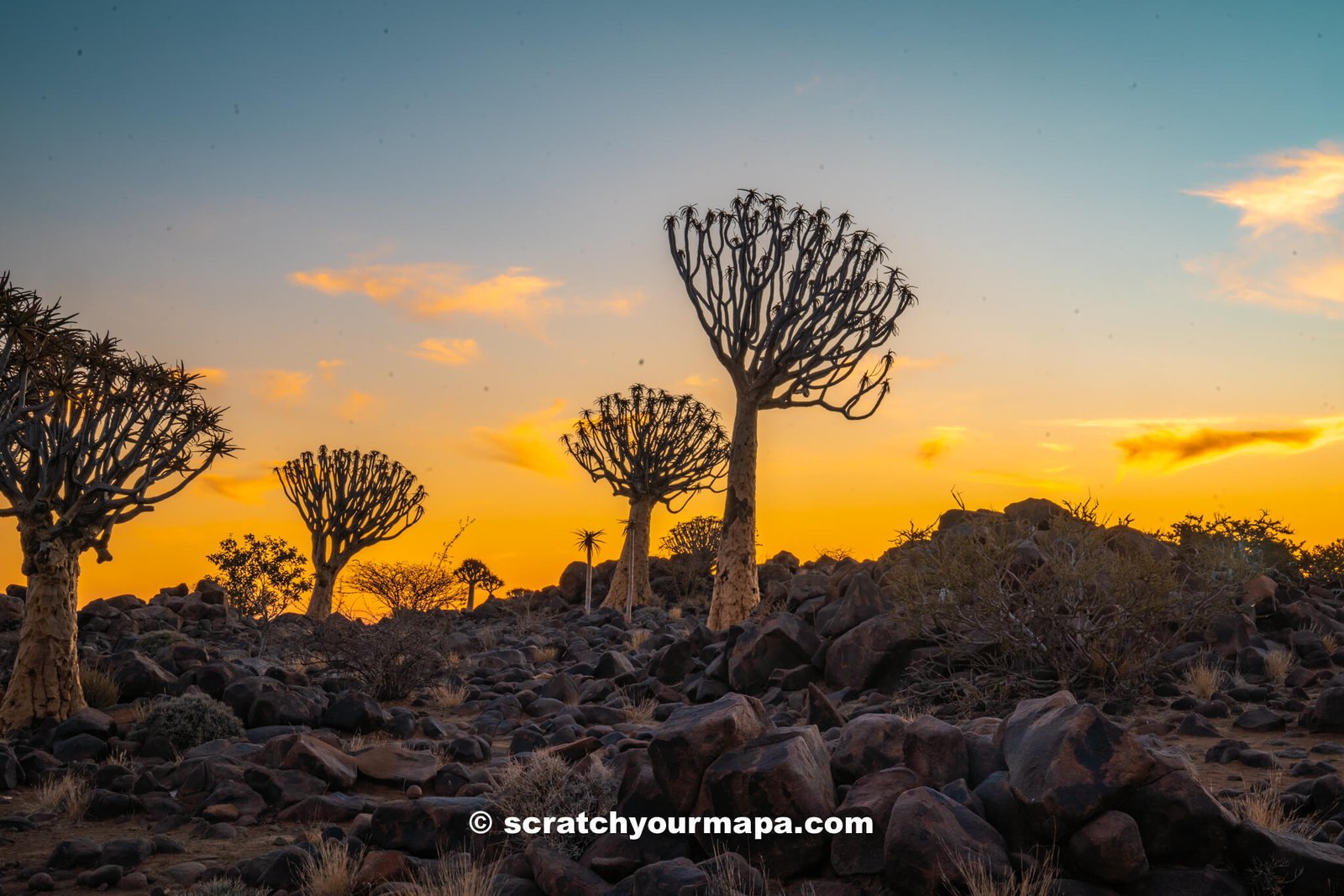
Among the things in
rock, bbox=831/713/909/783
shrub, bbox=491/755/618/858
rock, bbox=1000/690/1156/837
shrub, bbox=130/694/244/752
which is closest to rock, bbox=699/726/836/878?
rock, bbox=831/713/909/783

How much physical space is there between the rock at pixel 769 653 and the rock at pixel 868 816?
26.7ft

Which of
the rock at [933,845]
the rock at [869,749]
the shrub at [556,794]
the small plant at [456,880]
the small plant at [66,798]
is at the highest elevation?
the rock at [869,749]

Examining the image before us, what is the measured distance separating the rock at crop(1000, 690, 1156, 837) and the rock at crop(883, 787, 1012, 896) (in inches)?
13.5

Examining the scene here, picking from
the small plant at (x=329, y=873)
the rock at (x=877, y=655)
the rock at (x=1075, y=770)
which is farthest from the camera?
the rock at (x=877, y=655)

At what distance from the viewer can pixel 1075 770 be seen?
595cm

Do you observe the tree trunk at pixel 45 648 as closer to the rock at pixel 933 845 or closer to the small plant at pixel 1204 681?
the rock at pixel 933 845

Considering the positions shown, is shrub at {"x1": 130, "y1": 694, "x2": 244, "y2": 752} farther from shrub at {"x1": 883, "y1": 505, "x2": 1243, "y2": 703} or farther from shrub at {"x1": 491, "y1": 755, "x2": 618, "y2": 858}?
shrub at {"x1": 883, "y1": 505, "x2": 1243, "y2": 703}

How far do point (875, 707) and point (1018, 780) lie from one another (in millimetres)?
5821

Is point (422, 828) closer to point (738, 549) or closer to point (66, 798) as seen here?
point (66, 798)

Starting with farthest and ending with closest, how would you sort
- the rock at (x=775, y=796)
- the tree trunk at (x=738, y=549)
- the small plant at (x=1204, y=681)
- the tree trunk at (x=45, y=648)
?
the tree trunk at (x=738, y=549)
the tree trunk at (x=45, y=648)
the small plant at (x=1204, y=681)
the rock at (x=775, y=796)

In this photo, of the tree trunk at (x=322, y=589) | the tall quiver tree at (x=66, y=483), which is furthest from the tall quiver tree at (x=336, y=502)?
the tall quiver tree at (x=66, y=483)

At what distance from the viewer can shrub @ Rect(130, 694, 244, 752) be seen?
38.8 ft

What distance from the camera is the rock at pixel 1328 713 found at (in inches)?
399

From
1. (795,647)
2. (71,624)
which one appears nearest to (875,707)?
(795,647)
